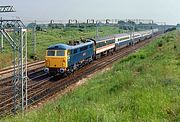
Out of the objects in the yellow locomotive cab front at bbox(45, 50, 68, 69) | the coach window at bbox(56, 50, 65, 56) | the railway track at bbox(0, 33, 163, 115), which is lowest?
the railway track at bbox(0, 33, 163, 115)

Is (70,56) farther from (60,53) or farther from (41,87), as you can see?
(41,87)

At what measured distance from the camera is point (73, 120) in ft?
32.0

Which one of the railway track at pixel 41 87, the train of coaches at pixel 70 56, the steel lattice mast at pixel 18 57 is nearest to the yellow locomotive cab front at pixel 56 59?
the train of coaches at pixel 70 56

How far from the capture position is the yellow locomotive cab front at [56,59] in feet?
102

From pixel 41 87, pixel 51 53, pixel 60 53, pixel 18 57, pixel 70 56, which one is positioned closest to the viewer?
pixel 18 57

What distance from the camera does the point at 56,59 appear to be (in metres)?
31.5

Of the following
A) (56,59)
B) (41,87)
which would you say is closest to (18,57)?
(41,87)

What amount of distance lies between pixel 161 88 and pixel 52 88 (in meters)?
14.3

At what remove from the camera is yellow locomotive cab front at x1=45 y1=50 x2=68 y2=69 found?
31203mm

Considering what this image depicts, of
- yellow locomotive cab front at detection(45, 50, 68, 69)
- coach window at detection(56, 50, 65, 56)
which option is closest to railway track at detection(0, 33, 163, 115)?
yellow locomotive cab front at detection(45, 50, 68, 69)

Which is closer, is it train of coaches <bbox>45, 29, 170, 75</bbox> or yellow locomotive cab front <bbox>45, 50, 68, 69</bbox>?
yellow locomotive cab front <bbox>45, 50, 68, 69</bbox>

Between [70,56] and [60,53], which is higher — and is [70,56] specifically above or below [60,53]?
below

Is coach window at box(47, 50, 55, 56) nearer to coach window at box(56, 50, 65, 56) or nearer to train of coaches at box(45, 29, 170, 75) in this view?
train of coaches at box(45, 29, 170, 75)

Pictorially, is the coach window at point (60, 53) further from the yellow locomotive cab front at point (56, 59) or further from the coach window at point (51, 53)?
the coach window at point (51, 53)
